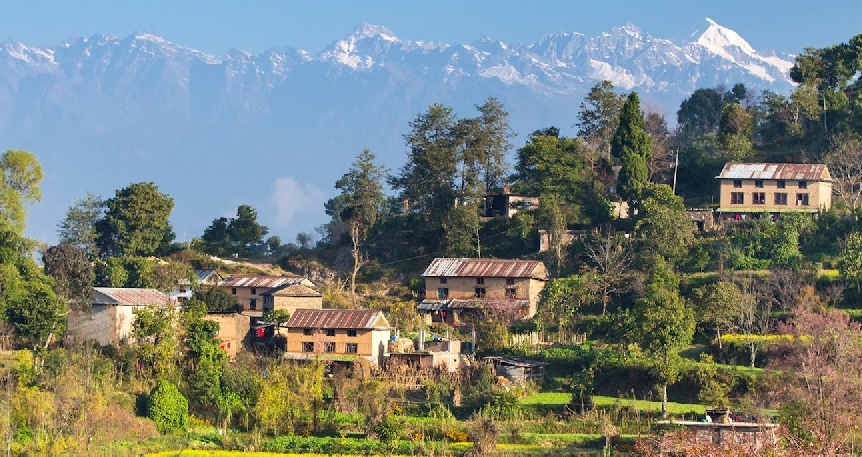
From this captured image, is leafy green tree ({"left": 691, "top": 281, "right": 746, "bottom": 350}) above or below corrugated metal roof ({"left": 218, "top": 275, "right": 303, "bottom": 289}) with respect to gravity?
below

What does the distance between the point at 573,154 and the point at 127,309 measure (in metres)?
25.7

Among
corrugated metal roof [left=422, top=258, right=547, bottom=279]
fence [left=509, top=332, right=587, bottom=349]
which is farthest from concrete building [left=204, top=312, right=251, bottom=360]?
fence [left=509, top=332, right=587, bottom=349]

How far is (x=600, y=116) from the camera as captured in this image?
71938mm

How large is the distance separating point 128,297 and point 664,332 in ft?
72.4

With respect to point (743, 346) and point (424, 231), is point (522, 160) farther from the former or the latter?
point (743, 346)

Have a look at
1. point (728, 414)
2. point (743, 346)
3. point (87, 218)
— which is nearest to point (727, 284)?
point (743, 346)

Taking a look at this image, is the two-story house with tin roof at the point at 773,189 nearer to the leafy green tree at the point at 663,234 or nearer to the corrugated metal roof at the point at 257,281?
the leafy green tree at the point at 663,234

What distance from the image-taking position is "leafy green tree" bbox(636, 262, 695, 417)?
156 ft

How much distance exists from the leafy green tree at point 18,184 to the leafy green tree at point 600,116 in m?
29.0

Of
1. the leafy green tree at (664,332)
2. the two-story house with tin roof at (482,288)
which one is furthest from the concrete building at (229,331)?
the leafy green tree at (664,332)

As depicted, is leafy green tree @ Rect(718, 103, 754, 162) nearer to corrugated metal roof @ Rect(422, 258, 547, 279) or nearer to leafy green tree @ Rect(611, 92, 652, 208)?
leafy green tree @ Rect(611, 92, 652, 208)

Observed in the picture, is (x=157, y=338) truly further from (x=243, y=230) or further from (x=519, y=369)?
(x=243, y=230)

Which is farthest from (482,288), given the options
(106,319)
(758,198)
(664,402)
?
(106,319)

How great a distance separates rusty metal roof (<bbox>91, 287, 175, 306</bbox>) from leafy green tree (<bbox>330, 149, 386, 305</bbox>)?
461 inches
